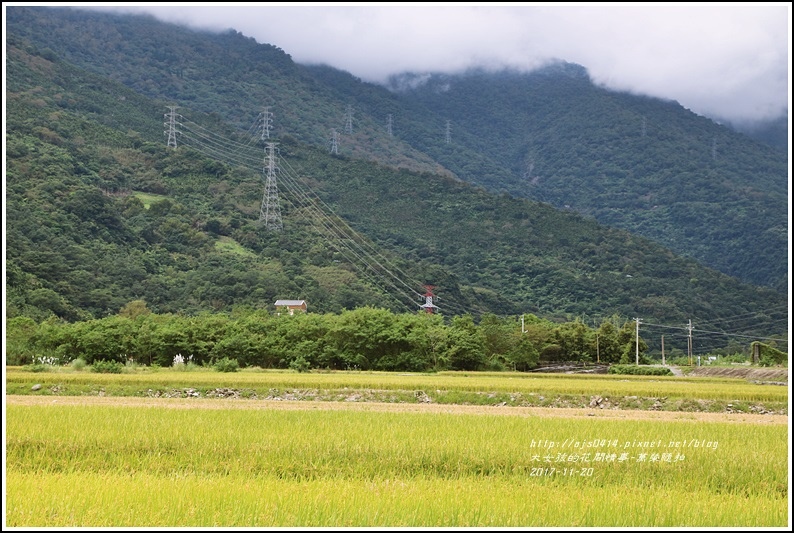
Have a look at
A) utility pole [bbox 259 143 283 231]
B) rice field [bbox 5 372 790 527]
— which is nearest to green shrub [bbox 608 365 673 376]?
rice field [bbox 5 372 790 527]

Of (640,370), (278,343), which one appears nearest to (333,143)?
(278,343)

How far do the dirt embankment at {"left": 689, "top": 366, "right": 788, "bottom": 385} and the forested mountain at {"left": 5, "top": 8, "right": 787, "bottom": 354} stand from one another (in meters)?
29.6

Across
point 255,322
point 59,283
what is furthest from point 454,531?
point 59,283

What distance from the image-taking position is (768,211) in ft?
452

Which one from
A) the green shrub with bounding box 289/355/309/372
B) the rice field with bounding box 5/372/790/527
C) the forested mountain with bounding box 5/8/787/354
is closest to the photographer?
the rice field with bounding box 5/372/790/527

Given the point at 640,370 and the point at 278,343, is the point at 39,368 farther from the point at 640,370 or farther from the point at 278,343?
the point at 640,370

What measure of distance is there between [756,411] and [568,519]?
20324mm

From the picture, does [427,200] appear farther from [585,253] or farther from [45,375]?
[45,375]

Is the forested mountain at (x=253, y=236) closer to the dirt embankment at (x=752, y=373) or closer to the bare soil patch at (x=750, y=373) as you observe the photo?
the bare soil patch at (x=750, y=373)

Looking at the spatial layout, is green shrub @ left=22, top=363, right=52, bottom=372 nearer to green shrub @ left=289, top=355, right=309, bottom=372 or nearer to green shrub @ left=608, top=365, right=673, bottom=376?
green shrub @ left=289, top=355, right=309, bottom=372

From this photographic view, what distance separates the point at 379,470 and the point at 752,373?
113 feet

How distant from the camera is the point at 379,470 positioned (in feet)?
42.0

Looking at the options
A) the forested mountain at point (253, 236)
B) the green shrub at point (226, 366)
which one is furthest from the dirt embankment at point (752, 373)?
the forested mountain at point (253, 236)

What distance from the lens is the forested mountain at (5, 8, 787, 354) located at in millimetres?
72625
